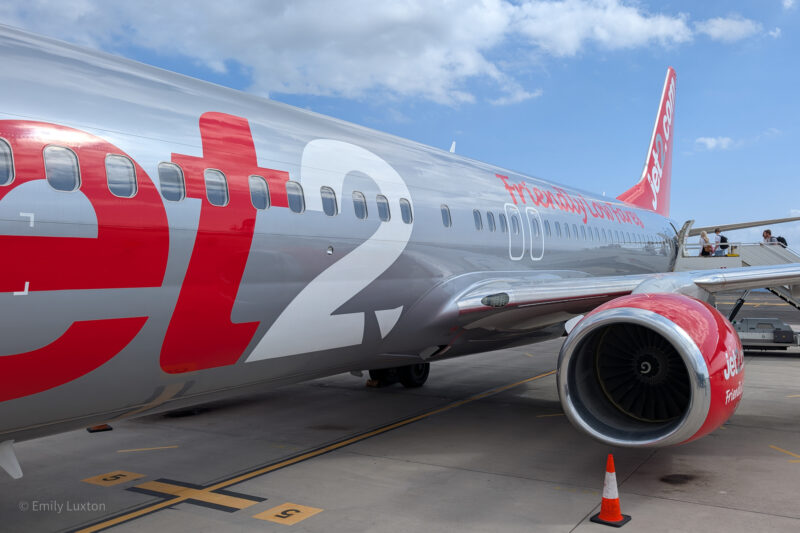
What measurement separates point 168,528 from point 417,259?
3732mm

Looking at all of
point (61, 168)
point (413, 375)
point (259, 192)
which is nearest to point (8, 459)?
point (61, 168)

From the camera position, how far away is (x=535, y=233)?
35.3ft

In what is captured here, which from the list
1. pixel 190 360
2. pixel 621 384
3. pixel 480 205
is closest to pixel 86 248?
pixel 190 360

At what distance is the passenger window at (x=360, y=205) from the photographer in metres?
6.96

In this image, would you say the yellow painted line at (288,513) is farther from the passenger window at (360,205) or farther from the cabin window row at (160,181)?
the passenger window at (360,205)

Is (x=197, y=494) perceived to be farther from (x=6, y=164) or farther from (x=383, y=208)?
(x=6, y=164)

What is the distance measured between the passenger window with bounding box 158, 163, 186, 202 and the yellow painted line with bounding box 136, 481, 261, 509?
2.93 metres

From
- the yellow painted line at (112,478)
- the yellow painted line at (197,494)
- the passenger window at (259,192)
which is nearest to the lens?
the passenger window at (259,192)

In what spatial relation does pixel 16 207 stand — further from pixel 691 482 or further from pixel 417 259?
pixel 691 482

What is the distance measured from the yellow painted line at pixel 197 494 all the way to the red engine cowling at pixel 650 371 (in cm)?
322

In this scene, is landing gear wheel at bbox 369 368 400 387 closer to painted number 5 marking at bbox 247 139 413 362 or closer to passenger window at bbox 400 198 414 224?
painted number 5 marking at bbox 247 139 413 362

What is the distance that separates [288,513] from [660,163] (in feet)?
67.4

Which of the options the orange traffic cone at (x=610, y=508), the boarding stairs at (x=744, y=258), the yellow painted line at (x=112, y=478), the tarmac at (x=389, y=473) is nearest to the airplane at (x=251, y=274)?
the orange traffic cone at (x=610, y=508)

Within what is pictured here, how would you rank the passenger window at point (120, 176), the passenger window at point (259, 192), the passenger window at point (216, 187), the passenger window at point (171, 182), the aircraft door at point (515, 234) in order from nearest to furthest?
the passenger window at point (120, 176) → the passenger window at point (171, 182) → the passenger window at point (216, 187) → the passenger window at point (259, 192) → the aircraft door at point (515, 234)
